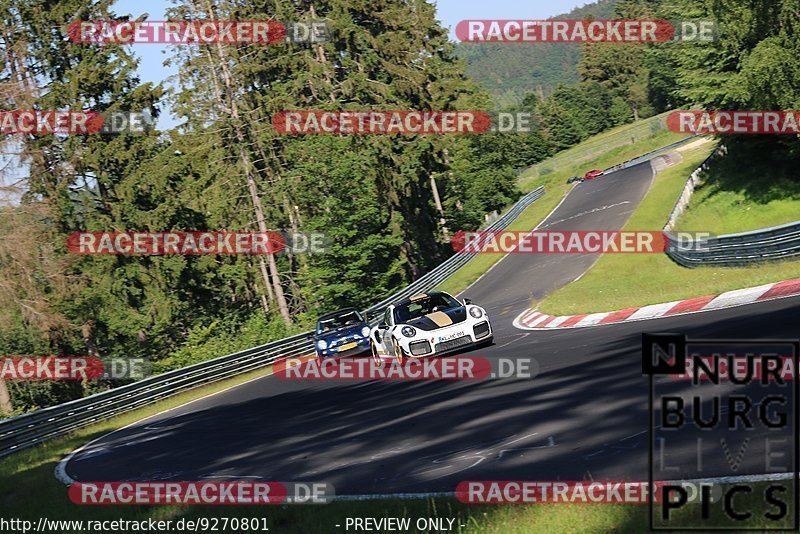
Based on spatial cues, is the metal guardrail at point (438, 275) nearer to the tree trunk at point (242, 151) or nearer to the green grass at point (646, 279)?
the tree trunk at point (242, 151)

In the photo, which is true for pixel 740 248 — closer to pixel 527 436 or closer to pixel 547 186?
pixel 527 436

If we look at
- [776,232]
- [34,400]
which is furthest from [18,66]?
[776,232]

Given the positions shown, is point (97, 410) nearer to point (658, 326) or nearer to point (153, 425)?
point (153, 425)

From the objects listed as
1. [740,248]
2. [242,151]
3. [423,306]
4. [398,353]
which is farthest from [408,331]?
[242,151]

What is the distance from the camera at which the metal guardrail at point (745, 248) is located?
21.1 meters

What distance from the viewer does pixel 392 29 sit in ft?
163

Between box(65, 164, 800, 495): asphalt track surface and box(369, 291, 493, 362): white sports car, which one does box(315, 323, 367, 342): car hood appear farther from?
box(369, 291, 493, 362): white sports car

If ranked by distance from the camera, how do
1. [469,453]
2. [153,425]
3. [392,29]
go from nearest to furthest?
[469,453] < [153,425] < [392,29]

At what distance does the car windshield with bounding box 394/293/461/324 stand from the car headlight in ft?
2.21

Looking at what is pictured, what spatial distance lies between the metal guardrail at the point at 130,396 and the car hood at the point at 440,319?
9371 mm

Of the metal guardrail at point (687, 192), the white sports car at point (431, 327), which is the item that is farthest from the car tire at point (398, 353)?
the metal guardrail at point (687, 192)

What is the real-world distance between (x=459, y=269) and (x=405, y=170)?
271 inches

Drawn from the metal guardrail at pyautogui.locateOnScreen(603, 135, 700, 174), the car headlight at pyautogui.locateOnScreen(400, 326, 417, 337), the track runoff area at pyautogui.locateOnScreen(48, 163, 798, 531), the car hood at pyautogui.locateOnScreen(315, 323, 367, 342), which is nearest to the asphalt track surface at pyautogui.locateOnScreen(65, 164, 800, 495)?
the track runoff area at pyautogui.locateOnScreen(48, 163, 798, 531)

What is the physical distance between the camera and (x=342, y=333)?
22.8 meters
